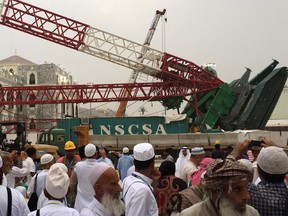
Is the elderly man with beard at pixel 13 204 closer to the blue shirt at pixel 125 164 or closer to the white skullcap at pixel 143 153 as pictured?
the white skullcap at pixel 143 153

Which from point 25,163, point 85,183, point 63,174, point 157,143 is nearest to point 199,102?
point 157,143

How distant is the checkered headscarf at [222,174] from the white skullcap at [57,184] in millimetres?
1282

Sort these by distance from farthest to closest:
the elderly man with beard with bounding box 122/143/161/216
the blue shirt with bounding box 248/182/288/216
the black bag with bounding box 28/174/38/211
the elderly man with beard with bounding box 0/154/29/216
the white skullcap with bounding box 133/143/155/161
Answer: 1. the black bag with bounding box 28/174/38/211
2. the white skullcap with bounding box 133/143/155/161
3. the elderly man with beard with bounding box 0/154/29/216
4. the elderly man with beard with bounding box 122/143/161/216
5. the blue shirt with bounding box 248/182/288/216

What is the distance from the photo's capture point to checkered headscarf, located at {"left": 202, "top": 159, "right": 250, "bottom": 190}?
307 centimetres

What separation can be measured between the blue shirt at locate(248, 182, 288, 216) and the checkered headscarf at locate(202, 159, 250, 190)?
63cm

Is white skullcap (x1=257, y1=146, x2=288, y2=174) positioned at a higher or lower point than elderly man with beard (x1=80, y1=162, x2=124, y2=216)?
higher

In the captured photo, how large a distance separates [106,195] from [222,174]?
1.10m

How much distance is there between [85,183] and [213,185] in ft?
10.9

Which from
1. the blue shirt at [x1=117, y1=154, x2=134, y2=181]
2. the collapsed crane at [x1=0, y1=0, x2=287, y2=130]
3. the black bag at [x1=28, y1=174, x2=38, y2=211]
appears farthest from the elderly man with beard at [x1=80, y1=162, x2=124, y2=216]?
the collapsed crane at [x1=0, y1=0, x2=287, y2=130]

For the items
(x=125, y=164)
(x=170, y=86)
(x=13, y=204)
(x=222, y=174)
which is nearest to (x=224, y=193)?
(x=222, y=174)

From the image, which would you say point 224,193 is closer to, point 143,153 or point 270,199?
point 270,199

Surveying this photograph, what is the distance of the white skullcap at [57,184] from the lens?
12.3 feet

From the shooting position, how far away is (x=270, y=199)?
364 centimetres

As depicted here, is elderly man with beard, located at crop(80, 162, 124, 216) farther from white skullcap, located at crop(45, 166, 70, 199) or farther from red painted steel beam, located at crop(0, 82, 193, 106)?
red painted steel beam, located at crop(0, 82, 193, 106)
